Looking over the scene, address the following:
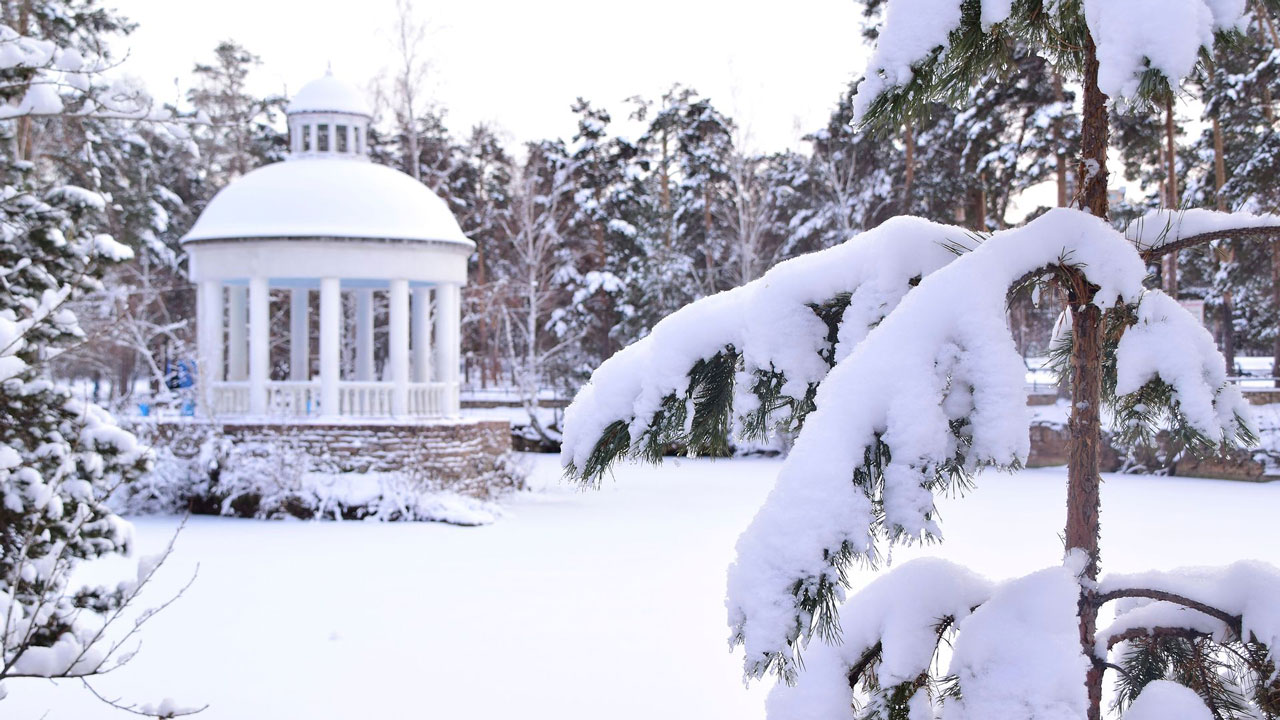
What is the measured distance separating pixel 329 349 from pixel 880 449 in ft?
48.6

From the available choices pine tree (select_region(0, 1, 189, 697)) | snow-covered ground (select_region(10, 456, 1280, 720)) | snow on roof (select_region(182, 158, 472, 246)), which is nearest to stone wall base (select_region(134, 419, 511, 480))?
snow-covered ground (select_region(10, 456, 1280, 720))

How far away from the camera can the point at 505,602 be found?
9703 mm

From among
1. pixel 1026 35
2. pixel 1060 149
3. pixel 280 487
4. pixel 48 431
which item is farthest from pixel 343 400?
pixel 1026 35

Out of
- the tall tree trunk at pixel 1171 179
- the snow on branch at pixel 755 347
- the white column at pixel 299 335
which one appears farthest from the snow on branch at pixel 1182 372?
the white column at pixel 299 335

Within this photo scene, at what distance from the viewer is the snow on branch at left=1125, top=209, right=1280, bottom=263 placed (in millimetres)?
2266

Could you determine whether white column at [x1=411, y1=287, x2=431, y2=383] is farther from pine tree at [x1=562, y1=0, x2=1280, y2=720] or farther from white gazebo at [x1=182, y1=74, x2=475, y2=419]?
pine tree at [x1=562, y1=0, x2=1280, y2=720]

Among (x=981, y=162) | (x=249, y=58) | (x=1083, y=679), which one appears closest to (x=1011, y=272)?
(x=1083, y=679)

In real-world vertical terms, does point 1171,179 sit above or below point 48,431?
above

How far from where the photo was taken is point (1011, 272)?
201cm

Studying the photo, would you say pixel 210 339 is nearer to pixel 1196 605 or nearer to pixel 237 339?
pixel 237 339

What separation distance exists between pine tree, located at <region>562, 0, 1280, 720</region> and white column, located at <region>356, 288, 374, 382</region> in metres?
16.4

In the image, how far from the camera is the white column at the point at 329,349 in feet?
51.6

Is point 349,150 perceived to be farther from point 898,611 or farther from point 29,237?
point 898,611

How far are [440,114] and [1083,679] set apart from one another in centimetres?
2900
